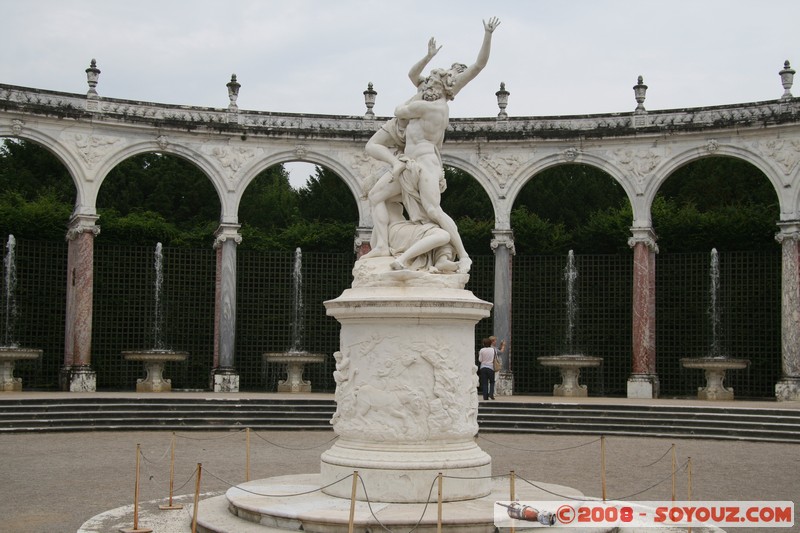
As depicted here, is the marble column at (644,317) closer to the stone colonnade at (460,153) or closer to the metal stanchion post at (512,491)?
the stone colonnade at (460,153)

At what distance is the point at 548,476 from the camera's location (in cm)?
1172

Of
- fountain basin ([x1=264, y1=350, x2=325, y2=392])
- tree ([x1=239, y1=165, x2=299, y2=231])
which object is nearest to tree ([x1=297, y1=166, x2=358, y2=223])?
tree ([x1=239, y1=165, x2=299, y2=231])

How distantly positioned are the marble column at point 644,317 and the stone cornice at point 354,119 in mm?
2755

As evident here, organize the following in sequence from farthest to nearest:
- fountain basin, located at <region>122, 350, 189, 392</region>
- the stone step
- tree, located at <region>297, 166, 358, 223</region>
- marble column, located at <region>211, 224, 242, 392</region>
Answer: tree, located at <region>297, 166, 358, 223</region>, marble column, located at <region>211, 224, 242, 392</region>, fountain basin, located at <region>122, 350, 189, 392</region>, the stone step

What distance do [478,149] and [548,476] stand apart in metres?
14.0

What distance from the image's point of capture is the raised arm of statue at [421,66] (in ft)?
31.6

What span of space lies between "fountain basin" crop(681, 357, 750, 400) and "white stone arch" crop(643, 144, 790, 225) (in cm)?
377

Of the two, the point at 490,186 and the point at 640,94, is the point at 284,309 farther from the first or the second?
the point at 640,94

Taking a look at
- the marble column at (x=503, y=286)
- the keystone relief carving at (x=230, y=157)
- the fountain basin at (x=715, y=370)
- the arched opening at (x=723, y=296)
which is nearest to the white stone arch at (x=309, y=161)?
the keystone relief carving at (x=230, y=157)

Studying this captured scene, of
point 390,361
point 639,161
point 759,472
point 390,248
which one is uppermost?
point 639,161

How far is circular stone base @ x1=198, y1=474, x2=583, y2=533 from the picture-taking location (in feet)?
24.4

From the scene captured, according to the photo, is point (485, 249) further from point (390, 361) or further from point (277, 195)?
point (390, 361)

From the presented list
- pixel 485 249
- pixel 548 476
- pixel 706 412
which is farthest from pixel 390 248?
pixel 485 249

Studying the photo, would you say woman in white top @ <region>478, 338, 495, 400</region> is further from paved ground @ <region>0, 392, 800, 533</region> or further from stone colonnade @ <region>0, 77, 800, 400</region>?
stone colonnade @ <region>0, 77, 800, 400</region>
